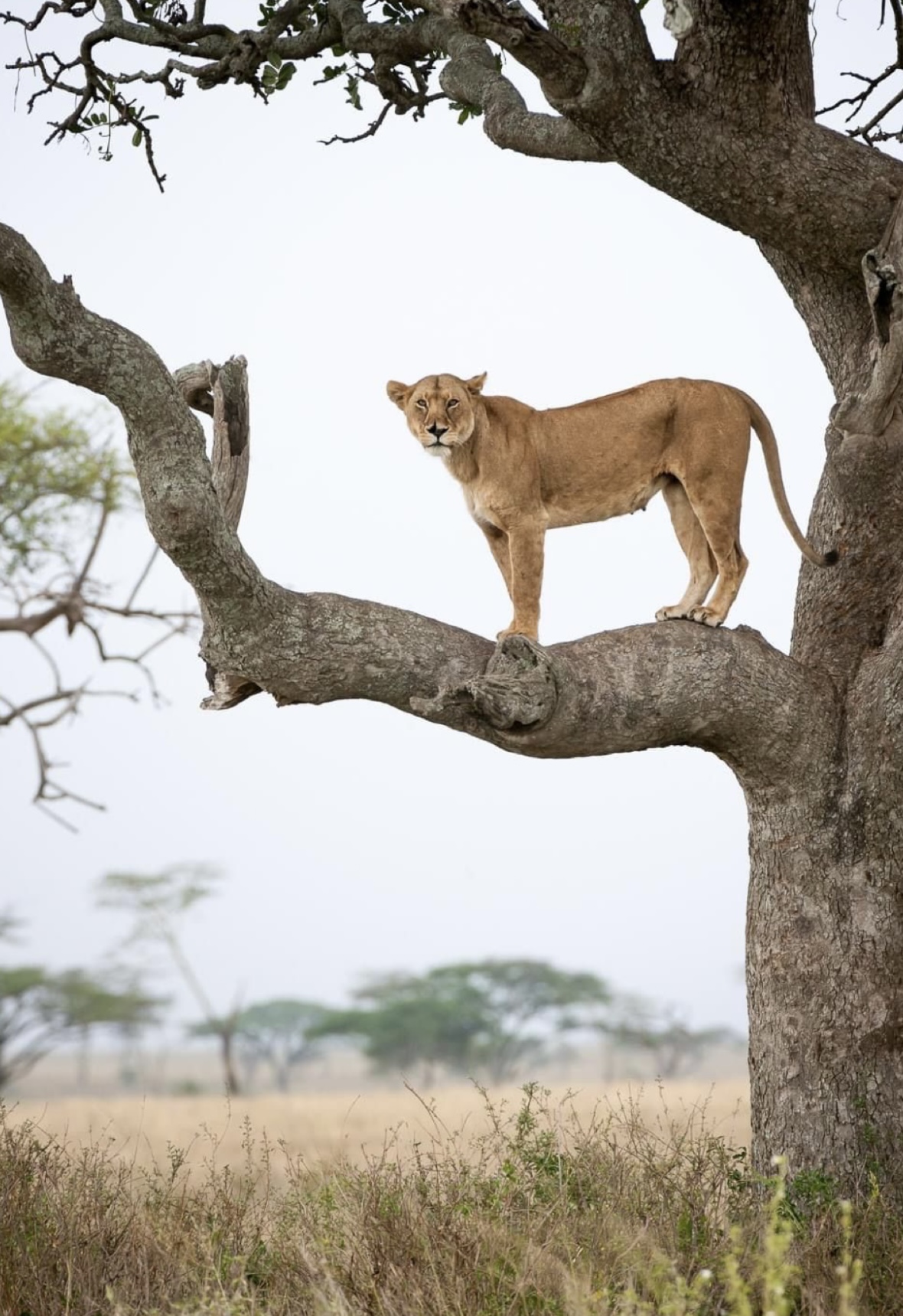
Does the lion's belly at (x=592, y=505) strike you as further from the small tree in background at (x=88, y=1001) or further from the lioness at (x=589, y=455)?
the small tree in background at (x=88, y=1001)

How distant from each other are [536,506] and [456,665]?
0.80 meters

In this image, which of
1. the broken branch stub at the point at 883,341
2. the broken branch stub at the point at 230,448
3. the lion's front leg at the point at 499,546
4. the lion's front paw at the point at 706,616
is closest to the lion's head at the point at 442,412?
the lion's front leg at the point at 499,546

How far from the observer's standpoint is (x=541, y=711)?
200 inches

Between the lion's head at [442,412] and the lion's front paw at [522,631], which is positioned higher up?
the lion's head at [442,412]

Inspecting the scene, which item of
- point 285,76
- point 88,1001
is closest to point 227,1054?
point 88,1001

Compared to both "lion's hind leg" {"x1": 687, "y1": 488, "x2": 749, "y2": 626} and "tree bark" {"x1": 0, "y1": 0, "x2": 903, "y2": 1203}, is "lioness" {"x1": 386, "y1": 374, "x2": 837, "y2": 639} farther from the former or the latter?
"tree bark" {"x1": 0, "y1": 0, "x2": 903, "y2": 1203}

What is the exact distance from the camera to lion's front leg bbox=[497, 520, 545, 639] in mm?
5523

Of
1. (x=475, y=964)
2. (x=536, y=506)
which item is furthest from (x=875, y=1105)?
(x=475, y=964)

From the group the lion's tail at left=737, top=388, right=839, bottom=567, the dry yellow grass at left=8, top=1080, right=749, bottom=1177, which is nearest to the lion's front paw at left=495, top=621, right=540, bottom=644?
the lion's tail at left=737, top=388, right=839, bottom=567

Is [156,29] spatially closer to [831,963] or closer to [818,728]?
[818,728]

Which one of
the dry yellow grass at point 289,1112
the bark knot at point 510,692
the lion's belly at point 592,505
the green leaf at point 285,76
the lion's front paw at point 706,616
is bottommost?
the dry yellow grass at point 289,1112

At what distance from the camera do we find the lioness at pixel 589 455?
18.6 ft

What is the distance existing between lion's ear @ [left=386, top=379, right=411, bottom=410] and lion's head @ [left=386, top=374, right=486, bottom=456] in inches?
0.5

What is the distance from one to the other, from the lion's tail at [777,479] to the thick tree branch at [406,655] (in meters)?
0.50
